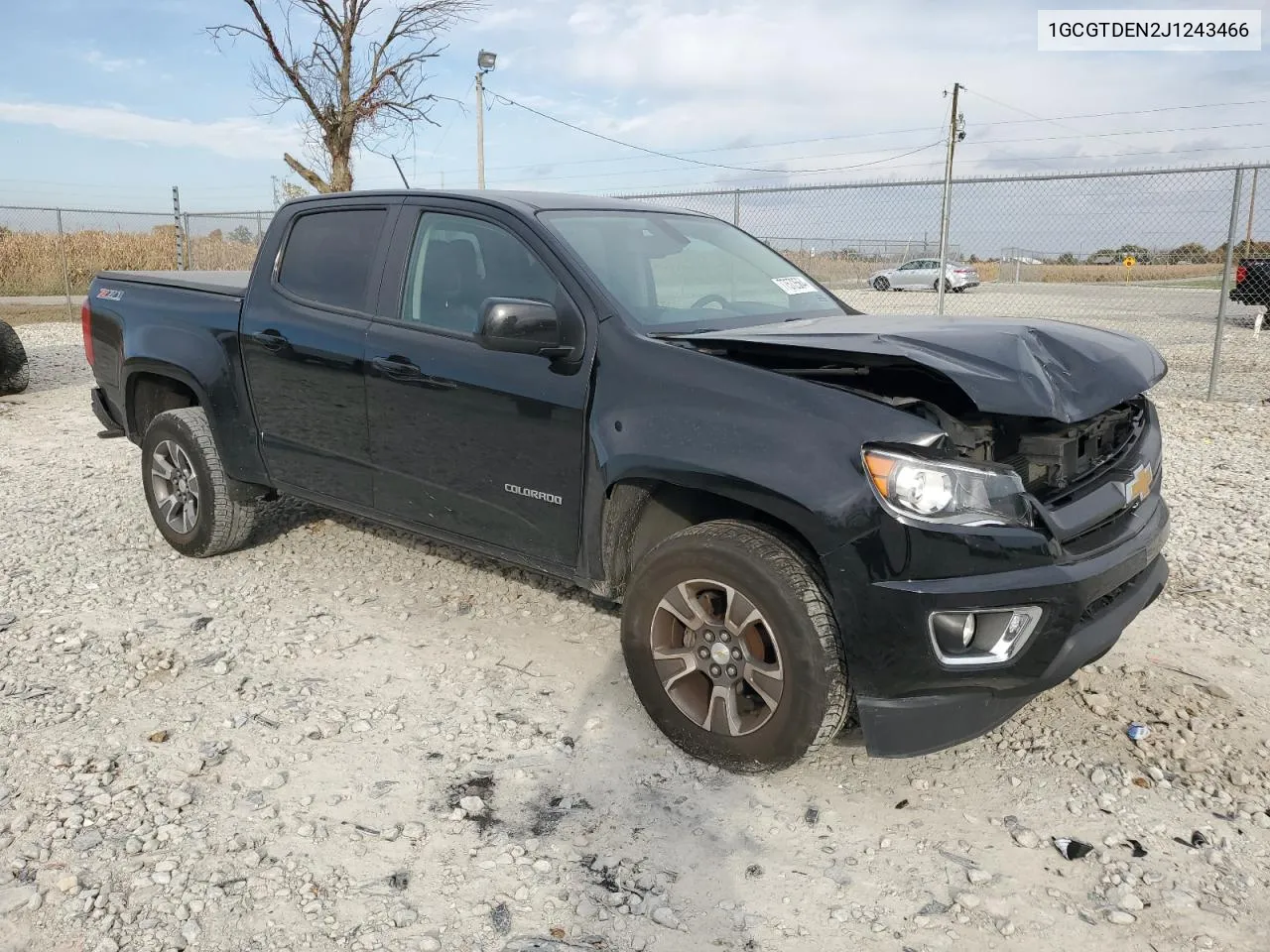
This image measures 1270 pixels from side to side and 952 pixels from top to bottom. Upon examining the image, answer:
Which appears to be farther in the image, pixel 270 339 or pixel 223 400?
pixel 223 400

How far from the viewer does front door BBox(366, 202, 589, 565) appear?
3357 millimetres

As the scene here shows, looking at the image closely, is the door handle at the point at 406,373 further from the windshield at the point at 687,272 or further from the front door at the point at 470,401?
the windshield at the point at 687,272

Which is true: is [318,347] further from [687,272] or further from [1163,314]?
[1163,314]

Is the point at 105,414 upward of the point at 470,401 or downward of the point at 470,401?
downward

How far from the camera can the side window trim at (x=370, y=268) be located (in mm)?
4000

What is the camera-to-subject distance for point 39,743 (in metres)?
3.20

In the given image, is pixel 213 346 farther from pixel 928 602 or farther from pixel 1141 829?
pixel 1141 829

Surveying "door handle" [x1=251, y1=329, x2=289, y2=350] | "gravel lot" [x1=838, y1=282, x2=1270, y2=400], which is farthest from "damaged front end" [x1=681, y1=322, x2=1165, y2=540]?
"gravel lot" [x1=838, y1=282, x2=1270, y2=400]

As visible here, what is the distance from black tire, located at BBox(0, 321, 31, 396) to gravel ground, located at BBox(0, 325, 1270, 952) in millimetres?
6391

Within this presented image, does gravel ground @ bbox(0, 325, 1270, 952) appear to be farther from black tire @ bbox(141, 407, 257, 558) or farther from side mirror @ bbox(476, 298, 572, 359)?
side mirror @ bbox(476, 298, 572, 359)

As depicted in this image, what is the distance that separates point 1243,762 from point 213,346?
451 cm

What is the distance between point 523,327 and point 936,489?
142 cm

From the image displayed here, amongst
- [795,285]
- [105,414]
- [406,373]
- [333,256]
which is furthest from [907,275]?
[406,373]

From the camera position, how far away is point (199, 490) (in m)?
4.80
